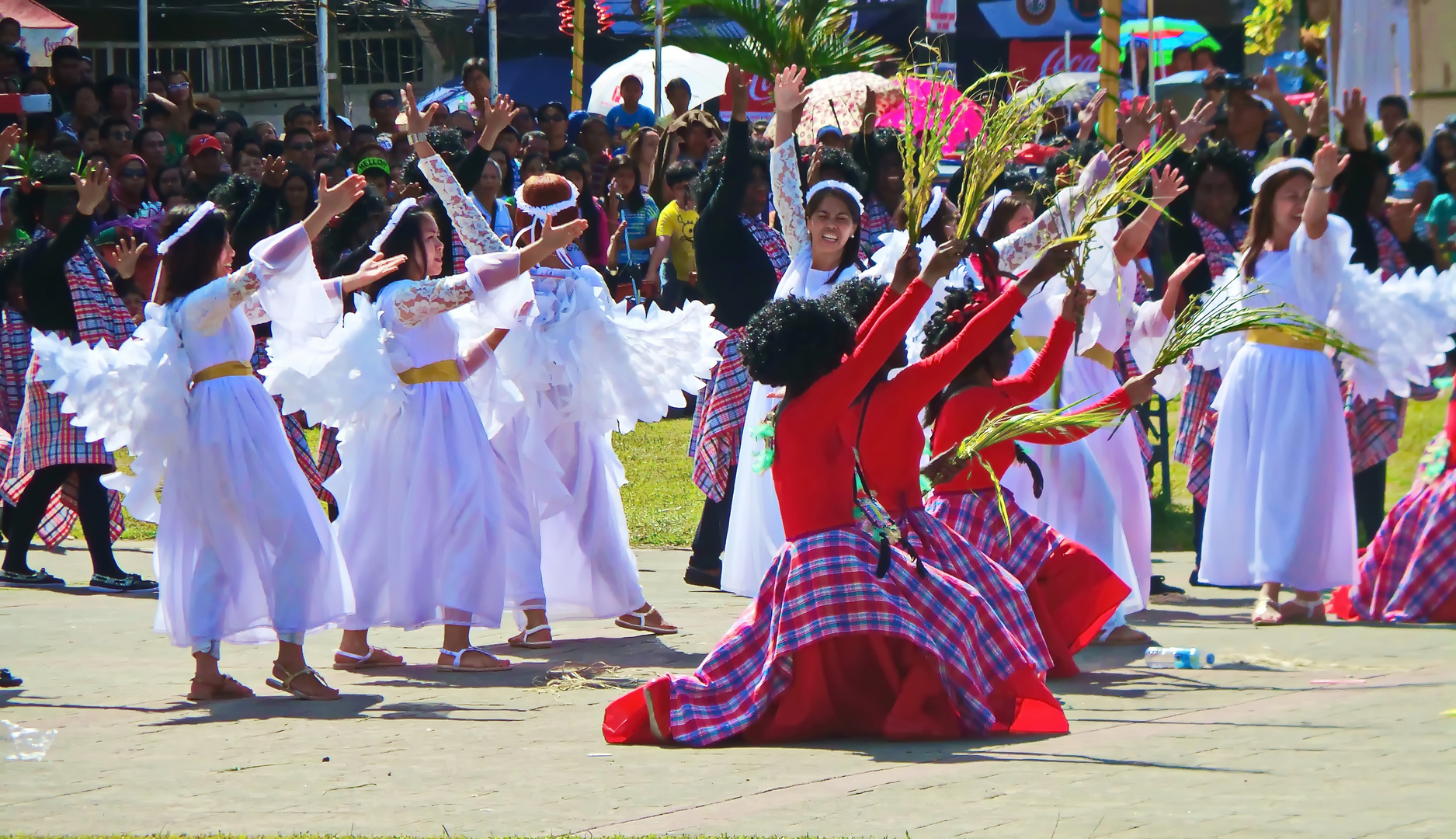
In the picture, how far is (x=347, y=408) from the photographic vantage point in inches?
282

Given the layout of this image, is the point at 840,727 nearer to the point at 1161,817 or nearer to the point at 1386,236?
the point at 1161,817

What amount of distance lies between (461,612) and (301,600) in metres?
0.82

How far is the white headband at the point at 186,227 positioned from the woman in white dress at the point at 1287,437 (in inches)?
177

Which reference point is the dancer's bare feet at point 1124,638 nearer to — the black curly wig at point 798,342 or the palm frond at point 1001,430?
the palm frond at point 1001,430

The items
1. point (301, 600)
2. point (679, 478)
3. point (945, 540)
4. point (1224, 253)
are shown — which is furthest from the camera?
point (679, 478)

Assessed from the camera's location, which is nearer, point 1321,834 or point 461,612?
point 1321,834

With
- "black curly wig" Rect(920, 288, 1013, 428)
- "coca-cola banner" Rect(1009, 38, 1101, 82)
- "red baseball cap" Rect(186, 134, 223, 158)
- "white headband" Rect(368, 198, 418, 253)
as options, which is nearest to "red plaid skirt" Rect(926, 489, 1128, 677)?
"black curly wig" Rect(920, 288, 1013, 428)

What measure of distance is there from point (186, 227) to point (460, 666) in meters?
2.03

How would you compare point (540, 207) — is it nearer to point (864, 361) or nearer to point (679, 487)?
point (864, 361)

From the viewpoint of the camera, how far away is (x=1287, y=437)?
26.8 ft

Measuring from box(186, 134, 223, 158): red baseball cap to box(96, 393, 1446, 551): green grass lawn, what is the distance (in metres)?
2.27

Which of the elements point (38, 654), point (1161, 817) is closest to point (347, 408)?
point (38, 654)

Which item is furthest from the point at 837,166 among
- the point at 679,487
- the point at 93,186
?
the point at 679,487

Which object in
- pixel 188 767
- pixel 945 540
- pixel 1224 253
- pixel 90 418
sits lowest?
pixel 188 767
